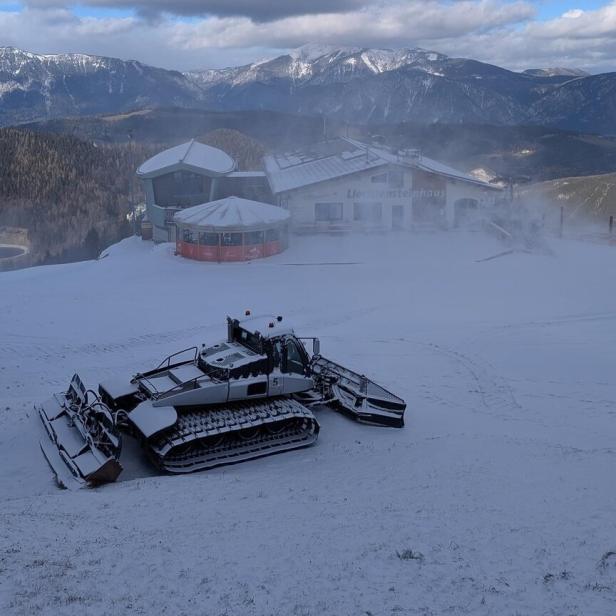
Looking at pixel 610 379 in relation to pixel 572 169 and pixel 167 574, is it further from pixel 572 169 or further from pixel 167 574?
pixel 572 169

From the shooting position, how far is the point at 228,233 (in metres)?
29.4

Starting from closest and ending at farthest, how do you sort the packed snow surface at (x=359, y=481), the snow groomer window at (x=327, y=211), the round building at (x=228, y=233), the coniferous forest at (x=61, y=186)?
the packed snow surface at (x=359, y=481) → the round building at (x=228, y=233) → the snow groomer window at (x=327, y=211) → the coniferous forest at (x=61, y=186)

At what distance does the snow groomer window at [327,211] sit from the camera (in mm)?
35375

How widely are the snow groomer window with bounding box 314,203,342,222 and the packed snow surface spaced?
1136 cm

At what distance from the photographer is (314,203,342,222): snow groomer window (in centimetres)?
3538

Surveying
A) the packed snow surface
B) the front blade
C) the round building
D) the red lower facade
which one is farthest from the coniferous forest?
the front blade

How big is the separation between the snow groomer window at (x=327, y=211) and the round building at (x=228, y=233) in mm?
4832

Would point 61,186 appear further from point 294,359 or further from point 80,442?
point 80,442

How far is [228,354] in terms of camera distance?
12.6 metres

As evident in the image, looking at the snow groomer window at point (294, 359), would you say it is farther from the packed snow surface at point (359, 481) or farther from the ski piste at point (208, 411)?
the packed snow surface at point (359, 481)

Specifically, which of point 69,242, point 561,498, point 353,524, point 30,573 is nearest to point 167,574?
point 30,573

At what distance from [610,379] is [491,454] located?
5.78 metres

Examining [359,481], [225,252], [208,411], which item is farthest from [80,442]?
[225,252]

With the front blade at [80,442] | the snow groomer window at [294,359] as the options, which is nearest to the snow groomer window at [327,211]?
the snow groomer window at [294,359]
